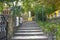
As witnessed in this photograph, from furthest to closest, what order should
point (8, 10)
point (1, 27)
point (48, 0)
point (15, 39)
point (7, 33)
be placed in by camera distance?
point (8, 10), point (15, 39), point (7, 33), point (1, 27), point (48, 0)

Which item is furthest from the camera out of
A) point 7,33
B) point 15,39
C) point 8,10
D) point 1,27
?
point 8,10

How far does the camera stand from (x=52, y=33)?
6461 mm

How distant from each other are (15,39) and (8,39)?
57 centimetres

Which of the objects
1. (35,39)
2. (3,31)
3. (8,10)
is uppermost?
(8,10)

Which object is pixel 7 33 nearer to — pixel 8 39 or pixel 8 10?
pixel 8 39

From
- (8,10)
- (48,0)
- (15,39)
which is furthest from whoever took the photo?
(8,10)

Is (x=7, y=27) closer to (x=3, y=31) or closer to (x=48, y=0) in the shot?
(x=3, y=31)

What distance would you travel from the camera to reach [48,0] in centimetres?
645

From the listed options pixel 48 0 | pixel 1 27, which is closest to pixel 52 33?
pixel 48 0

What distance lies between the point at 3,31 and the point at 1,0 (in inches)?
48.6

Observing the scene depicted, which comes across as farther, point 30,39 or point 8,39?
point 30,39

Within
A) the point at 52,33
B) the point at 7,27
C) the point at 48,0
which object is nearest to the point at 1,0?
the point at 7,27

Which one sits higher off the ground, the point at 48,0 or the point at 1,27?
the point at 48,0

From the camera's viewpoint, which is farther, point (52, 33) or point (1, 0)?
point (1, 0)
